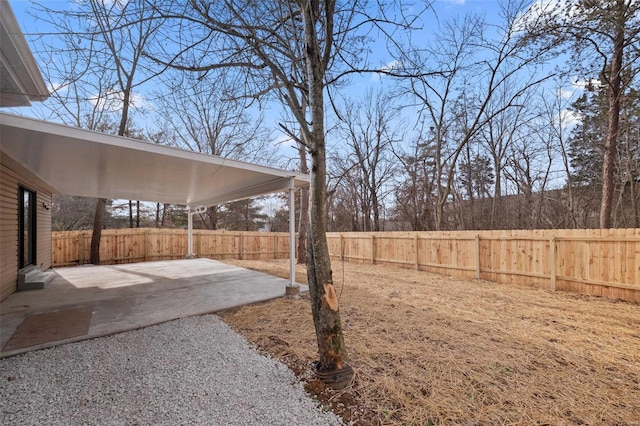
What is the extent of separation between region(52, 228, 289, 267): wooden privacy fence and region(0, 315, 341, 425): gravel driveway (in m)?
8.94

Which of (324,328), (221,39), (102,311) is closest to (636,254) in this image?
(324,328)

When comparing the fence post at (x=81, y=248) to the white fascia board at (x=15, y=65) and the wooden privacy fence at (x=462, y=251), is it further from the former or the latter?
the white fascia board at (x=15, y=65)

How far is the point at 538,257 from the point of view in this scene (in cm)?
610

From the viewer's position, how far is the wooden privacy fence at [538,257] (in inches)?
196

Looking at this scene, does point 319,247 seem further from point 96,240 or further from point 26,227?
point 96,240

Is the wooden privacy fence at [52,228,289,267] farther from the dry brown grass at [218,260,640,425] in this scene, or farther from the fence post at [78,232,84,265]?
the dry brown grass at [218,260,640,425]

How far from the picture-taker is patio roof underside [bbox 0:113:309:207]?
319 centimetres

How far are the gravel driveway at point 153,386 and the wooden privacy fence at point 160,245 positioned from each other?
8.94 metres

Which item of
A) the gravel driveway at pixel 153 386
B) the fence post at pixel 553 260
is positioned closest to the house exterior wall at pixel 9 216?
the gravel driveway at pixel 153 386

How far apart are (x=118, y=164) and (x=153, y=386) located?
373 centimetres

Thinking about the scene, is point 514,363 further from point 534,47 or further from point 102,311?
point 534,47

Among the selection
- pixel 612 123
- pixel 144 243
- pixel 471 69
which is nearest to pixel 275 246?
pixel 144 243

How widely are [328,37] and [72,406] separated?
11.8ft

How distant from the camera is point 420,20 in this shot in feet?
9.12
